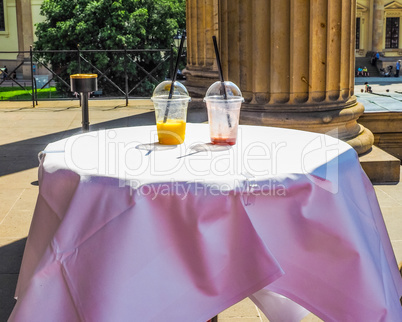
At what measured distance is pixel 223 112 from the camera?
249 cm

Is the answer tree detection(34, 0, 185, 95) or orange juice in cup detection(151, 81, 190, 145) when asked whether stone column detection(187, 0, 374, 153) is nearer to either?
orange juice in cup detection(151, 81, 190, 145)

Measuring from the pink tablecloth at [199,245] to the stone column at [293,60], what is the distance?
2886 mm

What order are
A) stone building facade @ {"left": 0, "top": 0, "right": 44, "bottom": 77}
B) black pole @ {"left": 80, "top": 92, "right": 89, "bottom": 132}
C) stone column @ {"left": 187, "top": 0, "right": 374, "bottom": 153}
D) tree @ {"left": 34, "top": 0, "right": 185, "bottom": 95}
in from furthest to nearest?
stone building facade @ {"left": 0, "top": 0, "right": 44, "bottom": 77} < tree @ {"left": 34, "top": 0, "right": 185, "bottom": 95} < black pole @ {"left": 80, "top": 92, "right": 89, "bottom": 132} < stone column @ {"left": 187, "top": 0, "right": 374, "bottom": 153}

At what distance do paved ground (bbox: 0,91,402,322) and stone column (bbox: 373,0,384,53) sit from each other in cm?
3527

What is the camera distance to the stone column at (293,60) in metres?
4.90

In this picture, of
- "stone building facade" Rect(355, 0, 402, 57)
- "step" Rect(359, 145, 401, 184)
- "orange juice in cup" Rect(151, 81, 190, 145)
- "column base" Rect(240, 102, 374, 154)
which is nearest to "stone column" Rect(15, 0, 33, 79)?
"stone building facade" Rect(355, 0, 402, 57)

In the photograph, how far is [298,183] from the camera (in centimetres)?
204

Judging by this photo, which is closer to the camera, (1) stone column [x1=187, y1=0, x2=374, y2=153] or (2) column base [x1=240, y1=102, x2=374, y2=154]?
(1) stone column [x1=187, y1=0, x2=374, y2=153]

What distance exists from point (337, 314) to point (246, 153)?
712mm

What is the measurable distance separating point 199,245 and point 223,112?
0.71 m

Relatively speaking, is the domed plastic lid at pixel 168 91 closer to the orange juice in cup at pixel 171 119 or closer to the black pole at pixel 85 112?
the orange juice in cup at pixel 171 119

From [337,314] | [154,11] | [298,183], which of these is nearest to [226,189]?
[298,183]

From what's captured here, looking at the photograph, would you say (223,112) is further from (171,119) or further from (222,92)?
(171,119)

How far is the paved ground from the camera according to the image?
11.5ft
